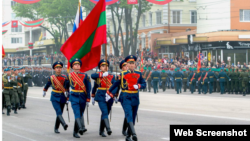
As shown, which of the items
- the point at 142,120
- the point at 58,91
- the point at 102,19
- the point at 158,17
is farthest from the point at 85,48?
the point at 158,17

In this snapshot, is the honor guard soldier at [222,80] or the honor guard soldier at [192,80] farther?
the honor guard soldier at [192,80]

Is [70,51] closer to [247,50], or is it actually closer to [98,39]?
[98,39]

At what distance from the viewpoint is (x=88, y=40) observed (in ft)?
38.7

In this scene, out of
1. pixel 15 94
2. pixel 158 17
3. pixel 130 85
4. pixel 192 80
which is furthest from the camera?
pixel 158 17

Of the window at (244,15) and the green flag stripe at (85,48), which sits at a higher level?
the window at (244,15)

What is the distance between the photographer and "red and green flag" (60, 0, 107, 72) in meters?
11.7

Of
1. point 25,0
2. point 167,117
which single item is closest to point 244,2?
point 25,0

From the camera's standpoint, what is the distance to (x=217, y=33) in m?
39.2

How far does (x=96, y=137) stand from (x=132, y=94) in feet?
5.11

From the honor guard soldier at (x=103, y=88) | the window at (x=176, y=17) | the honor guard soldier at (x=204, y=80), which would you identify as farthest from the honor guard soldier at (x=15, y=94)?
the window at (x=176, y=17)

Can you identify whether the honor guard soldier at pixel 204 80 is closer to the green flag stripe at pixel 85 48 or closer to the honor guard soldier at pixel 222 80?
the honor guard soldier at pixel 222 80

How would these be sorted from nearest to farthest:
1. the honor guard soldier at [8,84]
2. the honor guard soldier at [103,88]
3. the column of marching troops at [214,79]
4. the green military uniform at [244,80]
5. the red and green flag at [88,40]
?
the honor guard soldier at [103,88]
the red and green flag at [88,40]
the honor guard soldier at [8,84]
the green military uniform at [244,80]
the column of marching troops at [214,79]

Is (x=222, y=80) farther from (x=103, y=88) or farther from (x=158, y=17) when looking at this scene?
(x=158, y=17)

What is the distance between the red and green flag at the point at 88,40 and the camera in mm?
11656
